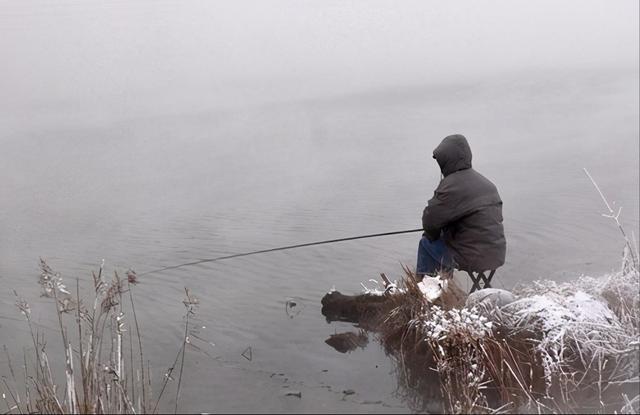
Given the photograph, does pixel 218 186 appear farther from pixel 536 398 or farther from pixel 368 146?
pixel 536 398

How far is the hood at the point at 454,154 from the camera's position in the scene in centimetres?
669

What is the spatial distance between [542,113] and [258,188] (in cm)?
1297

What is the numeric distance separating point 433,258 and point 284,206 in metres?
8.62

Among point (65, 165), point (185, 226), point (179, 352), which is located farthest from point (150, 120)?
point (179, 352)

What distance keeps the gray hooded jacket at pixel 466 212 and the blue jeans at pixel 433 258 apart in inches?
3.1

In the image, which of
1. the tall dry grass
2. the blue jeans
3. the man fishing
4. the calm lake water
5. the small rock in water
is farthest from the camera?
the calm lake water

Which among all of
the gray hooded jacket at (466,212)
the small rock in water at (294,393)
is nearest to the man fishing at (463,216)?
the gray hooded jacket at (466,212)

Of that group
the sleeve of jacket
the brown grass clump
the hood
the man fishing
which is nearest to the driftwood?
the brown grass clump

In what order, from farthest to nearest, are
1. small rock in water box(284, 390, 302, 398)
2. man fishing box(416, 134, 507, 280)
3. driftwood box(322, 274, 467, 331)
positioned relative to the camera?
man fishing box(416, 134, 507, 280)
driftwood box(322, 274, 467, 331)
small rock in water box(284, 390, 302, 398)

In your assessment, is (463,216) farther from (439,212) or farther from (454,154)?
(454,154)

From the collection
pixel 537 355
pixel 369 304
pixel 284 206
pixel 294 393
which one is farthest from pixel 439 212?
pixel 284 206

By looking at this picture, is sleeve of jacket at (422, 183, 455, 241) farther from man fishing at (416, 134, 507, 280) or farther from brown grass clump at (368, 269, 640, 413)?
brown grass clump at (368, 269, 640, 413)

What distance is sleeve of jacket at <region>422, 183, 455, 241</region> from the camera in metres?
6.63

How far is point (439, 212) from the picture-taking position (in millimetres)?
6660
